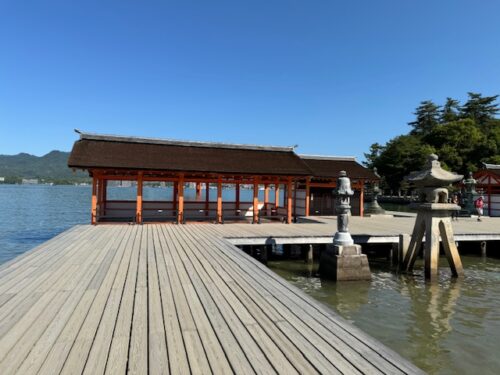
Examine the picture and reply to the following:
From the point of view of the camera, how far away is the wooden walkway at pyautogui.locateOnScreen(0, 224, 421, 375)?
136 inches

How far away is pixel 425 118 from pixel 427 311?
266ft

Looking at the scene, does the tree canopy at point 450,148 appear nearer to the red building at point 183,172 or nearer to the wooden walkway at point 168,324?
the red building at point 183,172

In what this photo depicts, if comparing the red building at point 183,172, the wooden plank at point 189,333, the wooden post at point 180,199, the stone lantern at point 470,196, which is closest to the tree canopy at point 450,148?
the stone lantern at point 470,196

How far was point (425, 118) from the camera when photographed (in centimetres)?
7875

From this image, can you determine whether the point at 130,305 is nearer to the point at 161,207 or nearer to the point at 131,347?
the point at 131,347

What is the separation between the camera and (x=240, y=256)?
9320mm

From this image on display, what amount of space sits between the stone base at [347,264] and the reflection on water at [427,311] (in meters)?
0.25

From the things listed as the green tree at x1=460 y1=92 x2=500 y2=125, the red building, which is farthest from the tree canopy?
the red building

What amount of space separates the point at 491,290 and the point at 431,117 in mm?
77936

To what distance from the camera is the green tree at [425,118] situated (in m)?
77.8

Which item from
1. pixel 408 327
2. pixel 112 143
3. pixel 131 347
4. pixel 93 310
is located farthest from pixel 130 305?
pixel 112 143

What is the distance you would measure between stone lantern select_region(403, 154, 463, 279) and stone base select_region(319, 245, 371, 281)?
258 cm

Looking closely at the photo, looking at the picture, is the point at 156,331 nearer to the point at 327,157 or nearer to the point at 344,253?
the point at 344,253

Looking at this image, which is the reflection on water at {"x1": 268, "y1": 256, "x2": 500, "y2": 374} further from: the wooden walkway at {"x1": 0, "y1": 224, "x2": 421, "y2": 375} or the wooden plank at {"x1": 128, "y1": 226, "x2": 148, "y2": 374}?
the wooden plank at {"x1": 128, "y1": 226, "x2": 148, "y2": 374}
